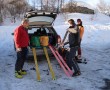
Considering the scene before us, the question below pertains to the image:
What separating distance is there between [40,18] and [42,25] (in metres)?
0.55

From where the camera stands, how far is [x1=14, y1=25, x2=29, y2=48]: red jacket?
28.8ft

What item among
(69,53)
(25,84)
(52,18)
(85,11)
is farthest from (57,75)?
(85,11)

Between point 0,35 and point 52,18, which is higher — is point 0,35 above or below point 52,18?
below

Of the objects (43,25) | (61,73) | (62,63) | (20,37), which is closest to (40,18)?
(43,25)

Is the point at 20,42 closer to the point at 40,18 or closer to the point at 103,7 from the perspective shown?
the point at 40,18

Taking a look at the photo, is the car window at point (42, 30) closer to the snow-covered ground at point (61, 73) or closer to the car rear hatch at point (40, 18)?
the car rear hatch at point (40, 18)

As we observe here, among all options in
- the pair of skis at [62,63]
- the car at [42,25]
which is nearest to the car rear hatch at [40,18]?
the car at [42,25]

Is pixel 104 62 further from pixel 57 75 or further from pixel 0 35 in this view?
pixel 0 35

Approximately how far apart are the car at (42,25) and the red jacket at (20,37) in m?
1.45

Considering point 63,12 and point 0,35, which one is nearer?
point 0,35

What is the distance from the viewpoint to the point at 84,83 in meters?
8.54

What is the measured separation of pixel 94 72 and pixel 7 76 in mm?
2833

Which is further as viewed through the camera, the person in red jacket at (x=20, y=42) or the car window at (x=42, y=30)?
the car window at (x=42, y=30)

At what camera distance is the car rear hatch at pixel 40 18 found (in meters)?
10.3
